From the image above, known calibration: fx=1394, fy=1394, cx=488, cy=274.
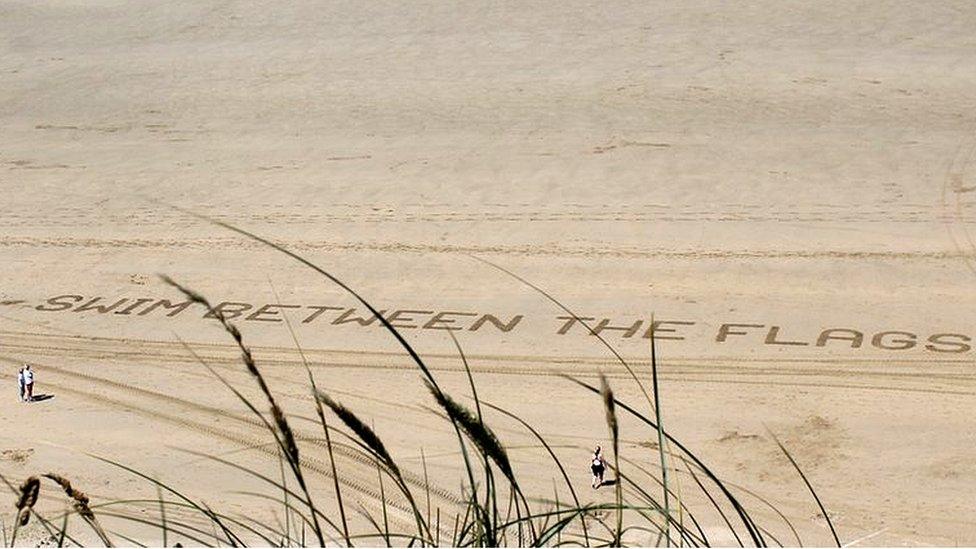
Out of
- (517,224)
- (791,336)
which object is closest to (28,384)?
(517,224)

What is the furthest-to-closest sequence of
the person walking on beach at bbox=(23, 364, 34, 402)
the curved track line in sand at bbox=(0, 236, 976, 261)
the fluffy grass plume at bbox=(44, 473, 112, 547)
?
1. the curved track line in sand at bbox=(0, 236, 976, 261)
2. the person walking on beach at bbox=(23, 364, 34, 402)
3. the fluffy grass plume at bbox=(44, 473, 112, 547)

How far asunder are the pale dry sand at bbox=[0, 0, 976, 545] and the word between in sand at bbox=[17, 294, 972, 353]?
0.20 ft

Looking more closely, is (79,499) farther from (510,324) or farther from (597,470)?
(510,324)

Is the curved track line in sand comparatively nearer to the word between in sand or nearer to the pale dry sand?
the pale dry sand

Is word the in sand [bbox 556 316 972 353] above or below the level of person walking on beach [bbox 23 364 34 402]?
below

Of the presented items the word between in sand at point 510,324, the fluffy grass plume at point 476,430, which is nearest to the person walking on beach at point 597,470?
the word between in sand at point 510,324

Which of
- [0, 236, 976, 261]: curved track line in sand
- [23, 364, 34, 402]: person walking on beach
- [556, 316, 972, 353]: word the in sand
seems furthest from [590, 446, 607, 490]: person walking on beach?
[0, 236, 976, 261]: curved track line in sand

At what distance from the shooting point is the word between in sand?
13359mm

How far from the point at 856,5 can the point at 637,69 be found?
548 centimetres

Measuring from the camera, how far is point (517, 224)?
1731 centimetres

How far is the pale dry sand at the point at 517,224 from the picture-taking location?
11.5 m

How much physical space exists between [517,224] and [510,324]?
10.9ft

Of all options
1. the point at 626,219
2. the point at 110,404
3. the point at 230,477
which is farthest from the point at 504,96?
the point at 230,477

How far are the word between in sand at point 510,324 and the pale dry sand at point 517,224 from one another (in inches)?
2.5
